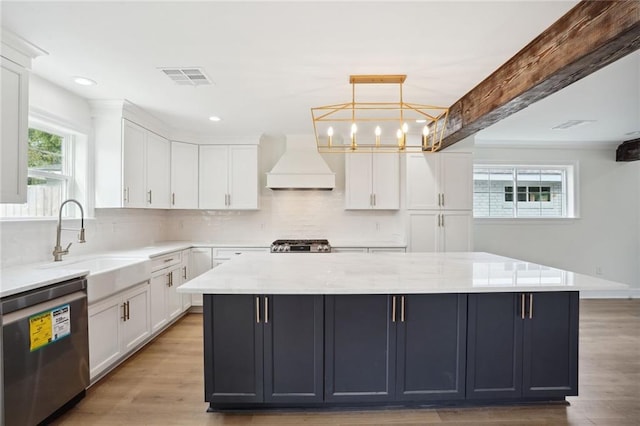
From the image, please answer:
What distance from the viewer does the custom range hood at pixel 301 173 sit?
4.36 m

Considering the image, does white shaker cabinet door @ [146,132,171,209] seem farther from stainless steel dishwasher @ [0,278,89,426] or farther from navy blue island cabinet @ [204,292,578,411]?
navy blue island cabinet @ [204,292,578,411]

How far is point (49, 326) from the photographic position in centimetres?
191

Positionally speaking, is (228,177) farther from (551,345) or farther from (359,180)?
(551,345)

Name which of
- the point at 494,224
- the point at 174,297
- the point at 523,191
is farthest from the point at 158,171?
the point at 523,191

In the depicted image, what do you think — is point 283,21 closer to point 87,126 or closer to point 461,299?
point 461,299

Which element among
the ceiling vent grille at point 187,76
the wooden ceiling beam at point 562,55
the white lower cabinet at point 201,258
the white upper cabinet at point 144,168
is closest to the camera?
the wooden ceiling beam at point 562,55

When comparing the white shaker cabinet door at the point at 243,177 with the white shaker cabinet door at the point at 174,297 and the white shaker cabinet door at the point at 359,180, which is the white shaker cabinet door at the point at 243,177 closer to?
the white shaker cabinet door at the point at 174,297

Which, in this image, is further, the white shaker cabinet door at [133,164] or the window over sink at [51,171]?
the white shaker cabinet door at [133,164]

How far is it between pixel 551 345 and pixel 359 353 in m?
1.38

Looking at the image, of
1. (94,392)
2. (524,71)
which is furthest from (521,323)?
(94,392)

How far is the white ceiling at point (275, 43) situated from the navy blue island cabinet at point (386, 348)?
1.73 meters

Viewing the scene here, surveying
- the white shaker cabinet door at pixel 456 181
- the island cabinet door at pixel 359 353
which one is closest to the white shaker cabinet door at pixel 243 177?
the white shaker cabinet door at pixel 456 181

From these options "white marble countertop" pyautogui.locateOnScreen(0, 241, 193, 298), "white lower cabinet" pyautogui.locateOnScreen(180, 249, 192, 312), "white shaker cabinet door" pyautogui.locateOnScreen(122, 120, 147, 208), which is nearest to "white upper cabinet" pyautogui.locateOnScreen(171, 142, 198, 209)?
"white shaker cabinet door" pyautogui.locateOnScreen(122, 120, 147, 208)

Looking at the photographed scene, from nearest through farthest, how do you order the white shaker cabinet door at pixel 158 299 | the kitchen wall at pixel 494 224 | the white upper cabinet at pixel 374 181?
the white shaker cabinet door at pixel 158 299, the white upper cabinet at pixel 374 181, the kitchen wall at pixel 494 224
